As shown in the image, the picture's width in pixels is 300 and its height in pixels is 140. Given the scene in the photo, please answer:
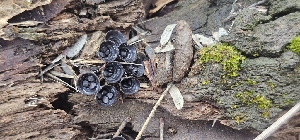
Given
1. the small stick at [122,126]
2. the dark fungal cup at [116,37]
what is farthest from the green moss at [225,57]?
the small stick at [122,126]

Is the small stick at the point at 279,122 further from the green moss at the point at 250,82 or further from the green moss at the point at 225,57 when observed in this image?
the green moss at the point at 225,57

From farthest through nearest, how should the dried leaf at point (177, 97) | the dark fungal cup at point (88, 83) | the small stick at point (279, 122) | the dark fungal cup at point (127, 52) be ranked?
1. the dark fungal cup at point (127, 52)
2. the dark fungal cup at point (88, 83)
3. the dried leaf at point (177, 97)
4. the small stick at point (279, 122)

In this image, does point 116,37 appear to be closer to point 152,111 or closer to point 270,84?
point 152,111

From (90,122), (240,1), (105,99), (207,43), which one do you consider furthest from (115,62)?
(240,1)

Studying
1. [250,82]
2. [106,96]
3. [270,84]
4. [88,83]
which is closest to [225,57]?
[250,82]

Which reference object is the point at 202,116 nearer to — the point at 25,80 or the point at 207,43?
the point at 207,43

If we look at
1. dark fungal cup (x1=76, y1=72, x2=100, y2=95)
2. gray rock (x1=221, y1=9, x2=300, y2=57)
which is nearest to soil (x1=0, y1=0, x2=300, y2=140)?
gray rock (x1=221, y1=9, x2=300, y2=57)
